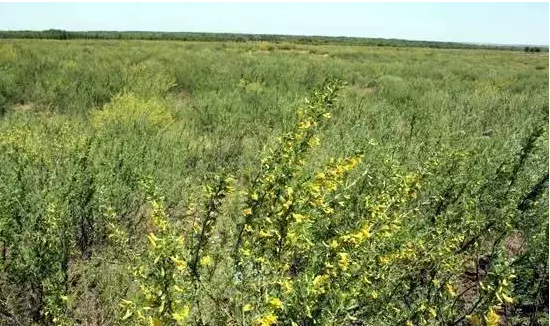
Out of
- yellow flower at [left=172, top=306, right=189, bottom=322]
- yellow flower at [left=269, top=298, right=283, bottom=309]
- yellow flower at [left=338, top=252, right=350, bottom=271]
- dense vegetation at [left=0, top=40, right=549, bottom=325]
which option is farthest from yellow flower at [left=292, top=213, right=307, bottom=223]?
yellow flower at [left=172, top=306, right=189, bottom=322]

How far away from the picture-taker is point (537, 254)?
305 centimetres

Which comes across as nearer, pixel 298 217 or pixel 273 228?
pixel 298 217

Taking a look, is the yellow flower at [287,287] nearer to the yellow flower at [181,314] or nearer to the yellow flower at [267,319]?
the yellow flower at [267,319]

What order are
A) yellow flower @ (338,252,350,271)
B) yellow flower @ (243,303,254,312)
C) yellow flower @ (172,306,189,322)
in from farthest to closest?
1. yellow flower @ (338,252,350,271)
2. yellow flower @ (243,303,254,312)
3. yellow flower @ (172,306,189,322)

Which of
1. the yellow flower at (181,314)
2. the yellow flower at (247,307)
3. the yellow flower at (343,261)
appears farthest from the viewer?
the yellow flower at (343,261)

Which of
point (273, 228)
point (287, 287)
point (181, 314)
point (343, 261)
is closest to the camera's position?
point (181, 314)

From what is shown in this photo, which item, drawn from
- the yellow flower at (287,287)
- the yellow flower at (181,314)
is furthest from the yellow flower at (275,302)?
the yellow flower at (181,314)

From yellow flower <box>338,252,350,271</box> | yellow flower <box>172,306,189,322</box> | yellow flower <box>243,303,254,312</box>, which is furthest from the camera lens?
yellow flower <box>338,252,350,271</box>

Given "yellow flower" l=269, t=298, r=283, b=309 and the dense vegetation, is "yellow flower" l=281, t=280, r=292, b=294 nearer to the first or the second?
the dense vegetation

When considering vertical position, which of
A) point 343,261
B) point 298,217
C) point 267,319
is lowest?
point 267,319

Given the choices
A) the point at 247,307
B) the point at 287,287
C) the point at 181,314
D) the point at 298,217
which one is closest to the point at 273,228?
the point at 298,217

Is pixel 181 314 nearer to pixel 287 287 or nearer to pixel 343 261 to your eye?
pixel 287 287

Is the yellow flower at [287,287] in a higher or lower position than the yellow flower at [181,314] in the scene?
higher

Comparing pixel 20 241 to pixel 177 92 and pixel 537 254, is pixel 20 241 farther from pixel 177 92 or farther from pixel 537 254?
pixel 177 92
